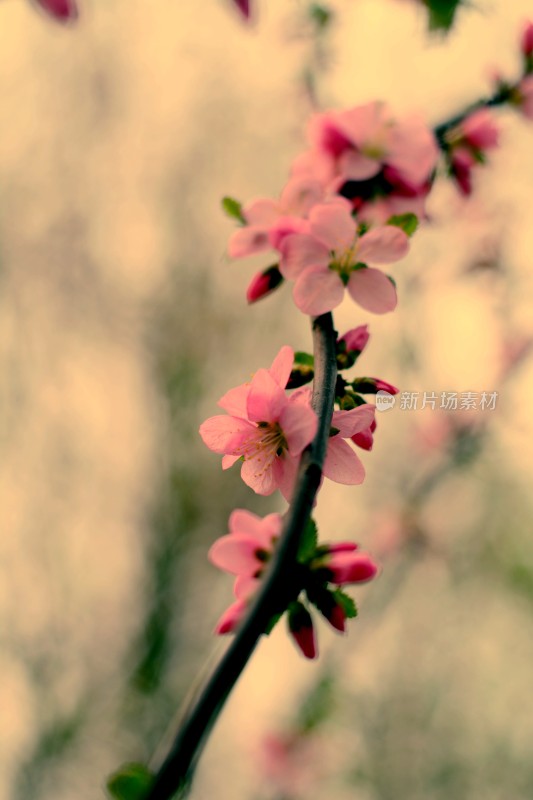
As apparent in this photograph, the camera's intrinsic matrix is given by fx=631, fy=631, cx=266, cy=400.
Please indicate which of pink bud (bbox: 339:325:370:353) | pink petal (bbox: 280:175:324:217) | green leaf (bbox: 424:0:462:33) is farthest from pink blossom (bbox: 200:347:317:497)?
green leaf (bbox: 424:0:462:33)

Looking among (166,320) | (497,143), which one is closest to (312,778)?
(166,320)

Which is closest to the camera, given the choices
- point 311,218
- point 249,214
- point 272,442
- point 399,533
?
point 272,442

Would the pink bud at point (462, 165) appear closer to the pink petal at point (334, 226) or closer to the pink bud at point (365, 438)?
the pink petal at point (334, 226)

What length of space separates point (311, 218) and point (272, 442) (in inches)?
13.1

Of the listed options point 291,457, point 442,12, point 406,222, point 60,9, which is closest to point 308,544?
point 291,457

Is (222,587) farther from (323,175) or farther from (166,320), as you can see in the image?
(323,175)

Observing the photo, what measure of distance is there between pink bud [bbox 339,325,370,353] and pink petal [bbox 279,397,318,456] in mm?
183

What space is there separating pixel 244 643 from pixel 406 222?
679 millimetres

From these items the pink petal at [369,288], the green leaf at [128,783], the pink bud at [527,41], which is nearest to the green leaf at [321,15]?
the pink bud at [527,41]

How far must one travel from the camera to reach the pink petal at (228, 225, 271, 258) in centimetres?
97

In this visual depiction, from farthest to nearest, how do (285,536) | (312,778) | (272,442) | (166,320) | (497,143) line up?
(166,320)
(312,778)
(497,143)
(272,442)
(285,536)

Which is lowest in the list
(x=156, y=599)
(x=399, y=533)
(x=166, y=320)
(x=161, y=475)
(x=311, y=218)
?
(x=156, y=599)

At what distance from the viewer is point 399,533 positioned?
12.3 ft

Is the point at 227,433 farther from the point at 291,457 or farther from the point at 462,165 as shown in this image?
the point at 462,165
